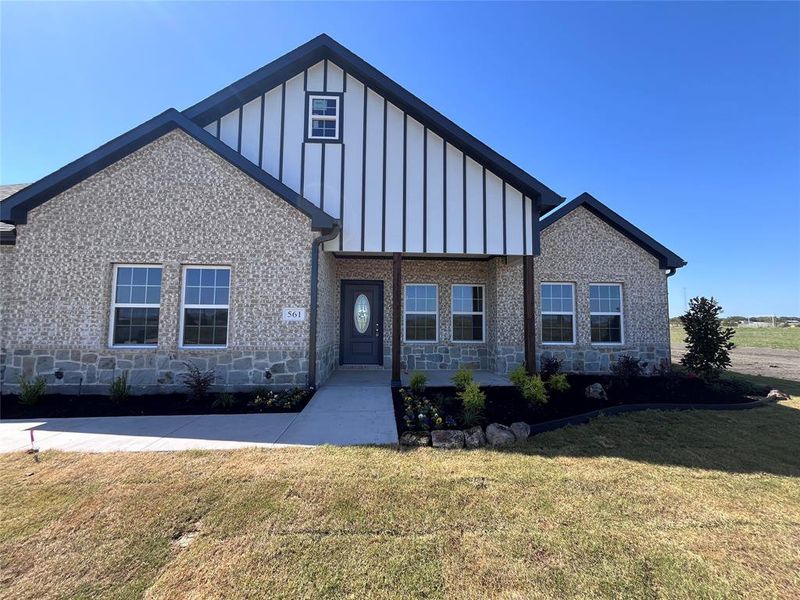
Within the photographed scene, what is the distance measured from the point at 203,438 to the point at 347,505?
9.12 feet

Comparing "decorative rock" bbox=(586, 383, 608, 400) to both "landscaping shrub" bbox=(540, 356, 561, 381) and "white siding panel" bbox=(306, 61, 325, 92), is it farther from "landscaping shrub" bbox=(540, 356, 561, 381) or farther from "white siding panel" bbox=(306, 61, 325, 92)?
"white siding panel" bbox=(306, 61, 325, 92)

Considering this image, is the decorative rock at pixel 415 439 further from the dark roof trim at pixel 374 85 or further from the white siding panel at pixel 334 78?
the white siding panel at pixel 334 78

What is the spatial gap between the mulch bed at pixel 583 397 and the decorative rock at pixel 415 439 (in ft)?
1.47

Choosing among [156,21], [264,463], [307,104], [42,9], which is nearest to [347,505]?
[264,463]

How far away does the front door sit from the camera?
33.6ft

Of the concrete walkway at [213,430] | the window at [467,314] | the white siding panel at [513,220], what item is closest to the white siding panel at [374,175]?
the white siding panel at [513,220]

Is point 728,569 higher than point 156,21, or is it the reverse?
point 156,21

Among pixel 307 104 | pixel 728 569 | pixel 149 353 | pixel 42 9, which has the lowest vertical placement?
pixel 728 569

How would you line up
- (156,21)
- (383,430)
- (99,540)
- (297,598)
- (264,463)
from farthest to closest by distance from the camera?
(156,21), (383,430), (264,463), (99,540), (297,598)

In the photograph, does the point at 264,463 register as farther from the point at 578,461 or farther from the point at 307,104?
the point at 307,104

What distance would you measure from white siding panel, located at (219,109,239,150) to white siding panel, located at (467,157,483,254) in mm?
5563

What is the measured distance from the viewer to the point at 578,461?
4215 millimetres

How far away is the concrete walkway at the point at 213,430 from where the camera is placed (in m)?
4.57

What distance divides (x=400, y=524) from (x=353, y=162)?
7.55m
